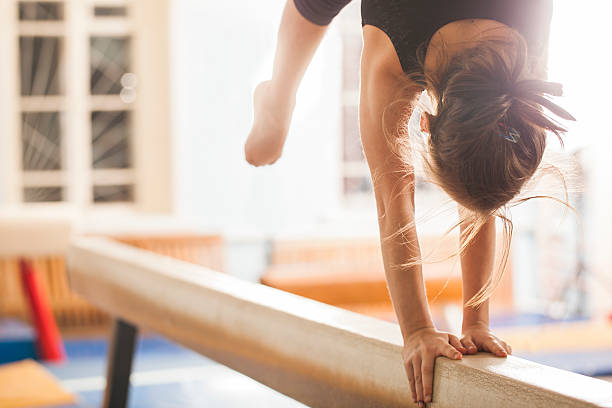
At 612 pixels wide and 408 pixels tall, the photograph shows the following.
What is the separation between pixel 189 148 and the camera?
5.18 metres

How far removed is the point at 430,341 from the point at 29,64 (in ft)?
15.1

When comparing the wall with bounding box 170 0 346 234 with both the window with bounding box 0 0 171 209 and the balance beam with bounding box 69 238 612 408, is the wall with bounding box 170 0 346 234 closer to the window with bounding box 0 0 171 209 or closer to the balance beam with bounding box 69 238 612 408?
the window with bounding box 0 0 171 209

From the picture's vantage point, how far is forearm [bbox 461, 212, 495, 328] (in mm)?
1198

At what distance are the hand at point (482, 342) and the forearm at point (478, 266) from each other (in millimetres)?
26

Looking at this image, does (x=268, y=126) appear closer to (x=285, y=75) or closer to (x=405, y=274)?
(x=285, y=75)

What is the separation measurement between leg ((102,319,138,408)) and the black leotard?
1.84 metres

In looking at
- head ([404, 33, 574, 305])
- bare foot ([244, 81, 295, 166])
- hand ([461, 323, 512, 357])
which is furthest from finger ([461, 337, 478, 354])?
bare foot ([244, 81, 295, 166])

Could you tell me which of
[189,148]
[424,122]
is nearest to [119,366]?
[424,122]

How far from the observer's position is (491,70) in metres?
1.01

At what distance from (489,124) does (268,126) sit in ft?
1.83

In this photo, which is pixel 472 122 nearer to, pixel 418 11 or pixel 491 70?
pixel 491 70

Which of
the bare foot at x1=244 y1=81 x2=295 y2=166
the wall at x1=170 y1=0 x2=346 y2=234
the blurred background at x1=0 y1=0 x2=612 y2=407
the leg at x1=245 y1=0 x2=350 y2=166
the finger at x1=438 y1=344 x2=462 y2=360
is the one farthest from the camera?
the wall at x1=170 y1=0 x2=346 y2=234

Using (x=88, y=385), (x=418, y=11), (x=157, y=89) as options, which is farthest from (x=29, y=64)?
(x=418, y=11)

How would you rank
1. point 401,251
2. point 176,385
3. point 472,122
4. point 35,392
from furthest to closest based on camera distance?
point 176,385 < point 35,392 < point 401,251 < point 472,122
